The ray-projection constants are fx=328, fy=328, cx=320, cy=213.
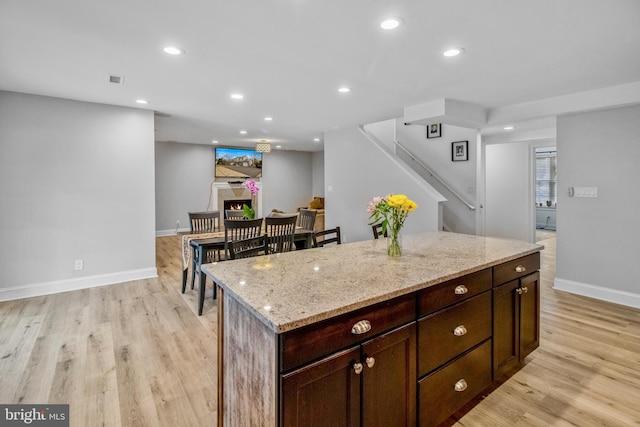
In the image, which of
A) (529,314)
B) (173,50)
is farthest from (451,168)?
(173,50)

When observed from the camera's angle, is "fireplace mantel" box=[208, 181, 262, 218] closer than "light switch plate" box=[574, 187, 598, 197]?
No

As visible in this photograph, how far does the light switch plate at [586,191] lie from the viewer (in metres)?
3.85

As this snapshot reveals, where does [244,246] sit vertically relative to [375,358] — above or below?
above

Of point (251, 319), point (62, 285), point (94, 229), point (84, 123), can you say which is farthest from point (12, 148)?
point (251, 319)

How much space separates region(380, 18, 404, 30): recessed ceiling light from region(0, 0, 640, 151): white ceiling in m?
0.05

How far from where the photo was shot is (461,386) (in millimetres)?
1785

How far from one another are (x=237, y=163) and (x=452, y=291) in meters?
8.74

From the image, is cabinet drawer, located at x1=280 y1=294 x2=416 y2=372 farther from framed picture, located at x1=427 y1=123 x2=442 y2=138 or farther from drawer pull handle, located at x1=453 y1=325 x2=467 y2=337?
framed picture, located at x1=427 y1=123 x2=442 y2=138

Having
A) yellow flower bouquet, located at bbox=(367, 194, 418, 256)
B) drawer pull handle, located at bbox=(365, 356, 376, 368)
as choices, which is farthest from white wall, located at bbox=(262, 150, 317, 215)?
drawer pull handle, located at bbox=(365, 356, 376, 368)

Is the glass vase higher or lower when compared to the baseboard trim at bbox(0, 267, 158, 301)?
higher

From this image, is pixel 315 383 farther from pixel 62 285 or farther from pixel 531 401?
pixel 62 285

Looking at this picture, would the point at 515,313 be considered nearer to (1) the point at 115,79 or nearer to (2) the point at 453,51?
(2) the point at 453,51

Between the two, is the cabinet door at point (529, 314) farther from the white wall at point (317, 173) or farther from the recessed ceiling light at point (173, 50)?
the white wall at point (317, 173)

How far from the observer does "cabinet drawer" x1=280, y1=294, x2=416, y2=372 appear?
1123 millimetres
